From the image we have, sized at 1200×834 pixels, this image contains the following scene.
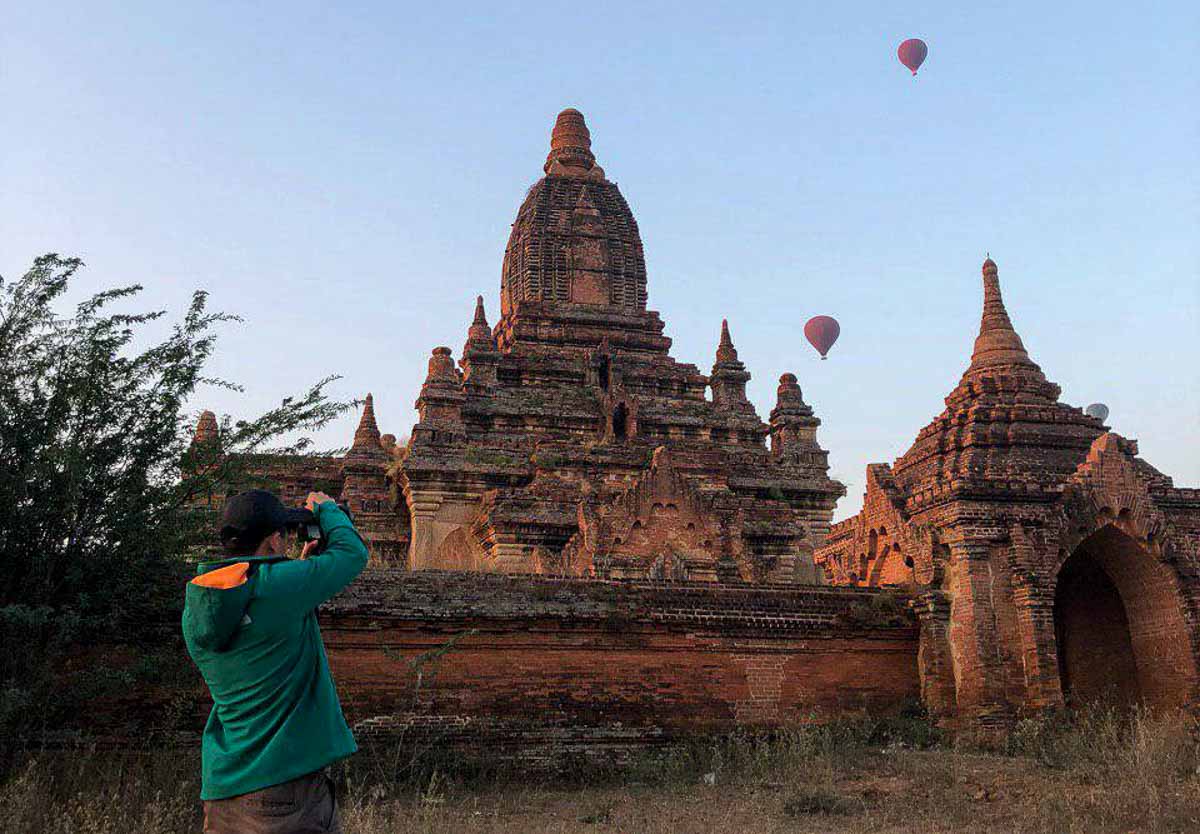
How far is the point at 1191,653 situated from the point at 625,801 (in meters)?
8.32

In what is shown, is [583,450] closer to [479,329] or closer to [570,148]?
[479,329]

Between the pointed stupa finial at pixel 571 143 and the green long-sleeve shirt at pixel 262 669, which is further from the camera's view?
the pointed stupa finial at pixel 571 143

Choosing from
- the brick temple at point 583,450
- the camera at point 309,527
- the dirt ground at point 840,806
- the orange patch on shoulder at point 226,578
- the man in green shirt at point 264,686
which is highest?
the brick temple at point 583,450

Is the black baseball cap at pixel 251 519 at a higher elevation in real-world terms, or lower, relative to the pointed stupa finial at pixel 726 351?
lower

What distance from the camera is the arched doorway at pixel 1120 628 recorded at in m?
14.6

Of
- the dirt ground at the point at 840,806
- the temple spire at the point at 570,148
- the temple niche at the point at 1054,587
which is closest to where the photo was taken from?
the dirt ground at the point at 840,806

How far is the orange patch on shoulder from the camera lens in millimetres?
3799

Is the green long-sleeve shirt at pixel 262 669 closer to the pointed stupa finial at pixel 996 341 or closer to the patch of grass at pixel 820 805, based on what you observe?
the patch of grass at pixel 820 805

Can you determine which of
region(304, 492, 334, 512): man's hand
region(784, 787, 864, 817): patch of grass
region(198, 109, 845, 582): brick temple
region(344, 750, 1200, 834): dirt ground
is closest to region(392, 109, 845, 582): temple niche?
region(198, 109, 845, 582): brick temple

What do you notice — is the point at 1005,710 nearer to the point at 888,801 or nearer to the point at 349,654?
the point at 888,801

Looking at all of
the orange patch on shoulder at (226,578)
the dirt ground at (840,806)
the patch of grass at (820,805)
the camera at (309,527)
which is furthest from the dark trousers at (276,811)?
the patch of grass at (820,805)

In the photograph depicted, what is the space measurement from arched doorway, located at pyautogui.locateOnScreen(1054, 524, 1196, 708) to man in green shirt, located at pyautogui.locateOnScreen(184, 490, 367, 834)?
13.3 meters

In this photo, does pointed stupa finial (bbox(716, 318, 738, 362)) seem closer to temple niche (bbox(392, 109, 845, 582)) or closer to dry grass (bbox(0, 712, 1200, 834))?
temple niche (bbox(392, 109, 845, 582))

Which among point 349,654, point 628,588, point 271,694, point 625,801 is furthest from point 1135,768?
point 271,694
